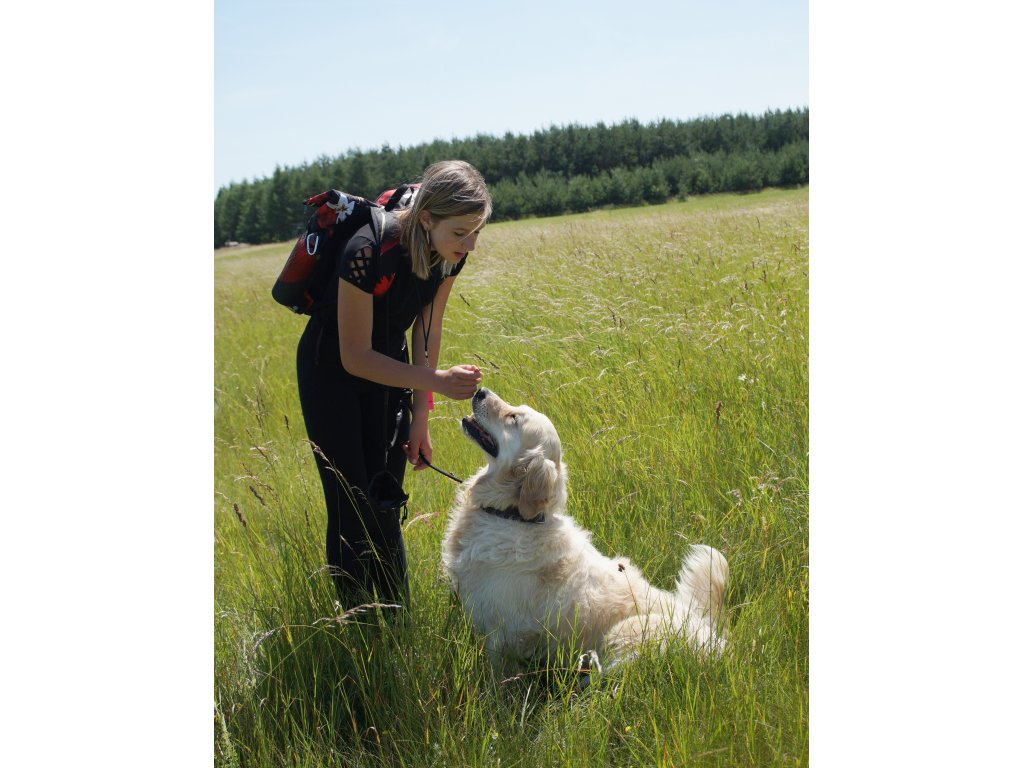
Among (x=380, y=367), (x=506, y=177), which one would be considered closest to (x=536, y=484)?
(x=380, y=367)

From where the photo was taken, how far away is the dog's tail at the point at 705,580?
9.21 ft

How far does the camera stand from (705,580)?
284 cm

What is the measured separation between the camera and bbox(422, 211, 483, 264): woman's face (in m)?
2.75

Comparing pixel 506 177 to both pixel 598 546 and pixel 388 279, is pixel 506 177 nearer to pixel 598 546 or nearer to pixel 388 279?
pixel 598 546

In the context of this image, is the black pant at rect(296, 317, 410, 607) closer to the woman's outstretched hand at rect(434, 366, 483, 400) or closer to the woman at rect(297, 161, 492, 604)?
the woman at rect(297, 161, 492, 604)

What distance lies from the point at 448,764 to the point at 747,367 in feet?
10.2

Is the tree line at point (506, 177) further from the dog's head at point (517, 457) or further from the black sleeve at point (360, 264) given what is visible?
the black sleeve at point (360, 264)

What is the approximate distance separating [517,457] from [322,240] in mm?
1163

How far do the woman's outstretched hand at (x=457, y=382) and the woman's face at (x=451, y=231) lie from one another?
453 millimetres

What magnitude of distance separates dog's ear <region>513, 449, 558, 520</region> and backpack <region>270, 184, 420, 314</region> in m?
1.04

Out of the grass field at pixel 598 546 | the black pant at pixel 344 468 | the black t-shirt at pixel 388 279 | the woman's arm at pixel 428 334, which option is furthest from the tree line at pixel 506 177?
the black pant at pixel 344 468

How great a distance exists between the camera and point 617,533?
11.7 feet

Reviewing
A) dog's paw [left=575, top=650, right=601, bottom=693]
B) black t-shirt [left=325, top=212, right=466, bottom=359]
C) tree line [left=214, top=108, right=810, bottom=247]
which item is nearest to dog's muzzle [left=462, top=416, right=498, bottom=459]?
black t-shirt [left=325, top=212, right=466, bottom=359]

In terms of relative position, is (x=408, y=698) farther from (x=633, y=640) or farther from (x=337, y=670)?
(x=633, y=640)
